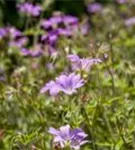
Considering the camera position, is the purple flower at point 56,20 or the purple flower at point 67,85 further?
the purple flower at point 56,20

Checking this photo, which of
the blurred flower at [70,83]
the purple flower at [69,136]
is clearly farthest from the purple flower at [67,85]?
the purple flower at [69,136]

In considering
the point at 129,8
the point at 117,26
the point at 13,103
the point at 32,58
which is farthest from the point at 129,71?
the point at 129,8

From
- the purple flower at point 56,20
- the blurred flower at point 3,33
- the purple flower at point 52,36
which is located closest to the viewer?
the purple flower at point 52,36

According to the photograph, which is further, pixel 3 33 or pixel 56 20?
pixel 3 33

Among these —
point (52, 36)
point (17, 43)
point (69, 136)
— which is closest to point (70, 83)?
point (69, 136)

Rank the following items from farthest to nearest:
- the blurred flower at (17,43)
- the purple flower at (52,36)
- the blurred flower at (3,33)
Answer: the blurred flower at (17,43)
the blurred flower at (3,33)
the purple flower at (52,36)

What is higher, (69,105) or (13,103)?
(69,105)

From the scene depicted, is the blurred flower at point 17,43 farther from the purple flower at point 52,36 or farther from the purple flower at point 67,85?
the purple flower at point 67,85

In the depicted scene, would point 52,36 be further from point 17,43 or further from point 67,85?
point 67,85

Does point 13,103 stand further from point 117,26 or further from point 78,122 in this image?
point 117,26

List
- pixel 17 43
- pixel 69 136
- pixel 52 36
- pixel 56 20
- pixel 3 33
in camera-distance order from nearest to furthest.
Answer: pixel 69 136, pixel 52 36, pixel 56 20, pixel 3 33, pixel 17 43

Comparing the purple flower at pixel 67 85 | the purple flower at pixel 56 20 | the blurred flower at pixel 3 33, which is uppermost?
the purple flower at pixel 67 85
